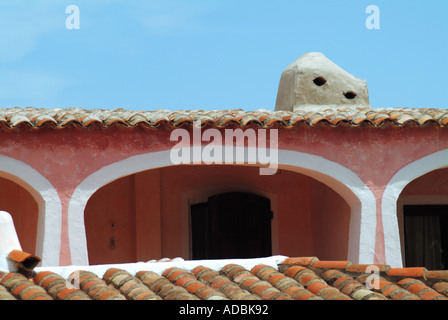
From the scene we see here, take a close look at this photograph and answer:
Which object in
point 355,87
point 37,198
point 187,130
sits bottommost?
point 37,198

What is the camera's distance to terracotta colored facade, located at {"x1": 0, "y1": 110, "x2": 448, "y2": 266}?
34.1ft

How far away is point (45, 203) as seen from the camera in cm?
1034

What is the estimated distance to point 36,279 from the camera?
698 cm

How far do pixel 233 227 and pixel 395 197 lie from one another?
2828 millimetres

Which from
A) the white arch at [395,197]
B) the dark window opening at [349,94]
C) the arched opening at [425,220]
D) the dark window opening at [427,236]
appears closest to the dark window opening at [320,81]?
the dark window opening at [349,94]

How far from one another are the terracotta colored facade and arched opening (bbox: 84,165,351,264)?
0.02 metres

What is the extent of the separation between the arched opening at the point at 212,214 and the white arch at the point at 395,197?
4.69 ft

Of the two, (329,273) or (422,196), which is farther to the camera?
(422,196)

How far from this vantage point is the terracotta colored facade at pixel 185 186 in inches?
409

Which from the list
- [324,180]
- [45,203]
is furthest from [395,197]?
[45,203]

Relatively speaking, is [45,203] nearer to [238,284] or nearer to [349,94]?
[238,284]

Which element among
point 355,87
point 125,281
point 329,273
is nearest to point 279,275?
point 329,273
